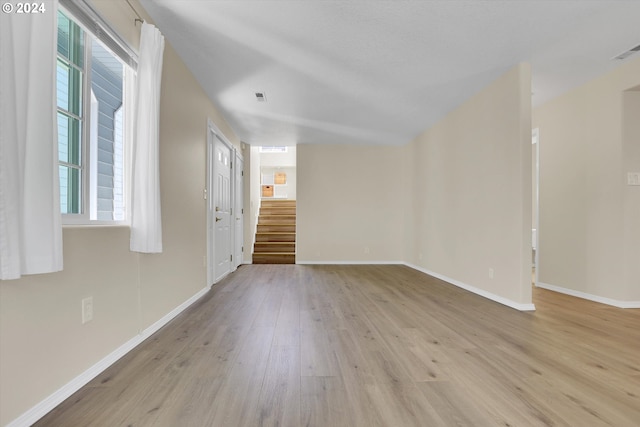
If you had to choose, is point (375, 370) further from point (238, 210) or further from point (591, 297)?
point (238, 210)

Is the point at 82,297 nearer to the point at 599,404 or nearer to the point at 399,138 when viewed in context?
the point at 599,404

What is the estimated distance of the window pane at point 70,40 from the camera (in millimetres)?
1493

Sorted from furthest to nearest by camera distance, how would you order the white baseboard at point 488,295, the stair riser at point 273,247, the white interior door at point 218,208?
1. the stair riser at point 273,247
2. the white interior door at point 218,208
3. the white baseboard at point 488,295

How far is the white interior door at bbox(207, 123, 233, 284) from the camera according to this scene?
3729 mm

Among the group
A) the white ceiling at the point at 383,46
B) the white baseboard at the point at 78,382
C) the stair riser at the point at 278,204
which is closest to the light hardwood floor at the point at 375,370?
the white baseboard at the point at 78,382

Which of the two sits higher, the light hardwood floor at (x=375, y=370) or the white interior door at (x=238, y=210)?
the white interior door at (x=238, y=210)

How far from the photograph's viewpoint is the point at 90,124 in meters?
1.66

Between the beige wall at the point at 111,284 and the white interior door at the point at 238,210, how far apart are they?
1866 millimetres

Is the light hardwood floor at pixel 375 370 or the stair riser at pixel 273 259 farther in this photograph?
the stair riser at pixel 273 259

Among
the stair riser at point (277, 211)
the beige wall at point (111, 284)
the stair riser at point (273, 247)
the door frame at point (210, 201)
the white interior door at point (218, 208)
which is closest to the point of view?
the beige wall at point (111, 284)

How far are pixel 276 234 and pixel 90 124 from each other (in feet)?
17.3

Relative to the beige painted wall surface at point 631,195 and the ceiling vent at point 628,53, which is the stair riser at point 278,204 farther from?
the ceiling vent at point 628,53

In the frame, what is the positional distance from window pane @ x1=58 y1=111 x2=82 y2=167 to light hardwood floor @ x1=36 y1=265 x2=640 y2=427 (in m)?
1.19

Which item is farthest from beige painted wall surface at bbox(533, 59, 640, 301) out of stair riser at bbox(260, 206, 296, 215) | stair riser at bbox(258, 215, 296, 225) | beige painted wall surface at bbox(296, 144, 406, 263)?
stair riser at bbox(260, 206, 296, 215)
